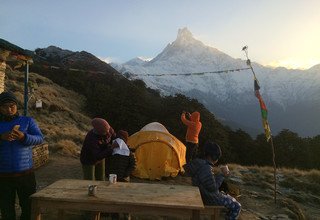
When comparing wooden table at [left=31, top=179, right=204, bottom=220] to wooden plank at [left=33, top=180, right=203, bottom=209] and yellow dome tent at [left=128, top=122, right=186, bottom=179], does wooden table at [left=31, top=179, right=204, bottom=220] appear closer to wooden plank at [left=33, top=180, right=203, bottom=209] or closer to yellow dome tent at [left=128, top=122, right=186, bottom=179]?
wooden plank at [left=33, top=180, right=203, bottom=209]

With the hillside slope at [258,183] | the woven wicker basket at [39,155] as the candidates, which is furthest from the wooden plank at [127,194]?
the woven wicker basket at [39,155]

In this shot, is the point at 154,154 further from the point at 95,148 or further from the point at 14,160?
the point at 14,160

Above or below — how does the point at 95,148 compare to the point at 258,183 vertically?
→ above

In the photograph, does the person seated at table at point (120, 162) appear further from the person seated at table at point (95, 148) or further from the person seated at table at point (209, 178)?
the person seated at table at point (209, 178)

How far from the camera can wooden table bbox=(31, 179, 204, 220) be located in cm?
459

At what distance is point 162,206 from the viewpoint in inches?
180

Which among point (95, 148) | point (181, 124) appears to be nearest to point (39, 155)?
point (95, 148)

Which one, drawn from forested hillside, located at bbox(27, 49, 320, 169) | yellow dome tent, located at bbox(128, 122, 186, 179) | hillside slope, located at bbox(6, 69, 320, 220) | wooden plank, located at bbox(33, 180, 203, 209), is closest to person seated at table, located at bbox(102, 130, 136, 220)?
hillside slope, located at bbox(6, 69, 320, 220)

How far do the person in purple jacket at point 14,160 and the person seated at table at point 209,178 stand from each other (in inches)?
94.9

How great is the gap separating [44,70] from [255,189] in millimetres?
38227

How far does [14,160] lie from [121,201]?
1.62 m

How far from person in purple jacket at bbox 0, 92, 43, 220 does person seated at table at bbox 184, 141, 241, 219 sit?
241cm

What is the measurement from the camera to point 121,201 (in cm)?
459

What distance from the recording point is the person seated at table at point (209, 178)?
19.2 feet
